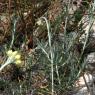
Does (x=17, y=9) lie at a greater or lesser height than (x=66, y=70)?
greater

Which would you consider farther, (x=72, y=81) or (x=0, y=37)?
(x=0, y=37)

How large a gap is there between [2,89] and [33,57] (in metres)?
0.34

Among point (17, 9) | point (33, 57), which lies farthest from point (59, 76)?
point (17, 9)

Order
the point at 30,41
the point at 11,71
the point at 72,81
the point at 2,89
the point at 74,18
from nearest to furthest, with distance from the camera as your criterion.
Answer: the point at 72,81
the point at 2,89
the point at 11,71
the point at 30,41
the point at 74,18

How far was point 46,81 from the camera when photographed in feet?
7.05

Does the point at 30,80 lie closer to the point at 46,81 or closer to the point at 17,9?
the point at 46,81

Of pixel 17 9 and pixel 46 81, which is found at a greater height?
pixel 17 9

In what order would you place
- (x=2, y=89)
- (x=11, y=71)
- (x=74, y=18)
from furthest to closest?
(x=74, y=18) < (x=11, y=71) < (x=2, y=89)

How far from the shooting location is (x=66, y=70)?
2160mm

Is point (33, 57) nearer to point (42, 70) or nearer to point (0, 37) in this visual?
point (42, 70)

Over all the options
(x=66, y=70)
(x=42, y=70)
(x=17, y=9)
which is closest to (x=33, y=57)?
(x=42, y=70)

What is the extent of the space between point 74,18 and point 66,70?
84 cm

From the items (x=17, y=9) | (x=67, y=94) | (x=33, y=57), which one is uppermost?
(x=17, y=9)

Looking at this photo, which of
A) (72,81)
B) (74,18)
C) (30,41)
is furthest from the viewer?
(74,18)
